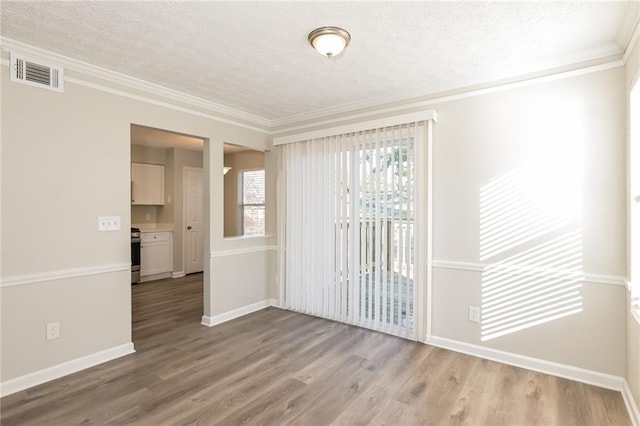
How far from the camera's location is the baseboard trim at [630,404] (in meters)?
2.06

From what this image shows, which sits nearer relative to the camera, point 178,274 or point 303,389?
point 303,389

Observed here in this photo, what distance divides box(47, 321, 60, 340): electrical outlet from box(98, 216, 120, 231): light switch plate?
811mm

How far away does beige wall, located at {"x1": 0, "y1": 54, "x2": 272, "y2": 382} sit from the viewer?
8.07 ft

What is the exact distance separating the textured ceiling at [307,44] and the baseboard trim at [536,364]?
7.97 feet

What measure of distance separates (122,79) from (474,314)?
3889 mm

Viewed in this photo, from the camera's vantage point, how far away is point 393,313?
139 inches

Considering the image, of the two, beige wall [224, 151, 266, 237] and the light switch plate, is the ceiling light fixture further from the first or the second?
beige wall [224, 151, 266, 237]

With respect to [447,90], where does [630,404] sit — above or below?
below

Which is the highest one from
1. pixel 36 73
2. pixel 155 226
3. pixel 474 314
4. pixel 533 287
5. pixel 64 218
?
pixel 36 73

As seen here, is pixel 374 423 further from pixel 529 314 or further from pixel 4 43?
pixel 4 43

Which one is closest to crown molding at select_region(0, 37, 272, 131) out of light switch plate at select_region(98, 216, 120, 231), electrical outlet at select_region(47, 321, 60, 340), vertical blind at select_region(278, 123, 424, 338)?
vertical blind at select_region(278, 123, 424, 338)

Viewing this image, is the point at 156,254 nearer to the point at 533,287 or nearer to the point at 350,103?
the point at 350,103

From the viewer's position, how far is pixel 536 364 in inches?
110

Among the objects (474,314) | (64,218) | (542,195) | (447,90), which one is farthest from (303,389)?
(447,90)
